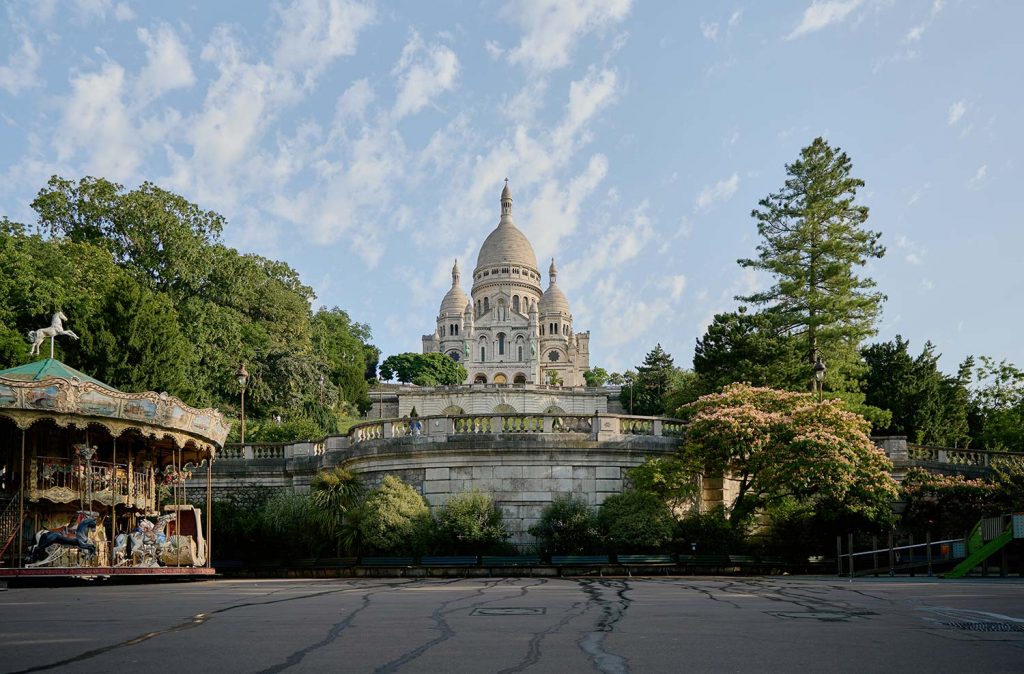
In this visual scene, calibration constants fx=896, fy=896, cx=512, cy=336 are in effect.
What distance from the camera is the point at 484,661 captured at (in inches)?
329

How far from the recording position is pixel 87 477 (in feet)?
77.7

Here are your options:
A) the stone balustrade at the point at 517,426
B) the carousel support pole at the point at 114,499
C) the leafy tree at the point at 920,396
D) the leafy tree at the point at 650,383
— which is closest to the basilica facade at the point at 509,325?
the leafy tree at the point at 650,383

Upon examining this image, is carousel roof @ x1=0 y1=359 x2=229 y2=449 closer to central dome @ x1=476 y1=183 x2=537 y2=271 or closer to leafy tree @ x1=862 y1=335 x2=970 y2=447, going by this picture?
leafy tree @ x1=862 y1=335 x2=970 y2=447

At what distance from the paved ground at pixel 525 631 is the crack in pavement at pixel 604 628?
31 millimetres

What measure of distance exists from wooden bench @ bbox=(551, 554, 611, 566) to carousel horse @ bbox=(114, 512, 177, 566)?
10959mm

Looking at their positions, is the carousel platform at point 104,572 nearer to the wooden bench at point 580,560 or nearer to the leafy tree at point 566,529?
the leafy tree at point 566,529

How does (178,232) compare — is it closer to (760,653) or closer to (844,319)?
(844,319)

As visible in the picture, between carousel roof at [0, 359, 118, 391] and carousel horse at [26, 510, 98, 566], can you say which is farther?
carousel horse at [26, 510, 98, 566]

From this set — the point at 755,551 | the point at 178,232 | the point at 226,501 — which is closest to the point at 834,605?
the point at 755,551

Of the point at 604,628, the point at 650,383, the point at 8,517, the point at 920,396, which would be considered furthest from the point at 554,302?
the point at 604,628

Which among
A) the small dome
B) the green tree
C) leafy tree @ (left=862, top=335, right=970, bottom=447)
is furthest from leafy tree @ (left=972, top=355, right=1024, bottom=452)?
the small dome

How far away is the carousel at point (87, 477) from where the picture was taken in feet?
71.9

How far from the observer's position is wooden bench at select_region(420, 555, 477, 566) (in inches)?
1006

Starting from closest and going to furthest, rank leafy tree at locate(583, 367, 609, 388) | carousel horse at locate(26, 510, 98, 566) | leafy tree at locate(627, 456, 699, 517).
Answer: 1. carousel horse at locate(26, 510, 98, 566)
2. leafy tree at locate(627, 456, 699, 517)
3. leafy tree at locate(583, 367, 609, 388)
